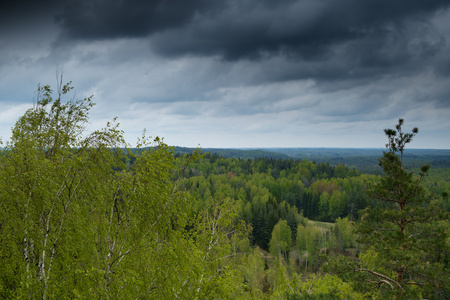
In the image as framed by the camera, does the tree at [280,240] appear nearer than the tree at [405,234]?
No

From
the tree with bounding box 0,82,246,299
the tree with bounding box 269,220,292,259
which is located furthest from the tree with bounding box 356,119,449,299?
the tree with bounding box 269,220,292,259

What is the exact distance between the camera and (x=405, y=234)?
46.7 ft

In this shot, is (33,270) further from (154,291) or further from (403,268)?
(403,268)

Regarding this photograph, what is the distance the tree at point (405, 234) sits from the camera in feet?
42.6

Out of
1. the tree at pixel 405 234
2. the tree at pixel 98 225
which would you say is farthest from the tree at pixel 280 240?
the tree at pixel 98 225

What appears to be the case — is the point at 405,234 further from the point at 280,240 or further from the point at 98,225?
the point at 280,240

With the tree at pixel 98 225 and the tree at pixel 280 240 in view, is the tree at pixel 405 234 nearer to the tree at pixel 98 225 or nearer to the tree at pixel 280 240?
the tree at pixel 98 225

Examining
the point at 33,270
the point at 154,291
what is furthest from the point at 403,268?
the point at 33,270

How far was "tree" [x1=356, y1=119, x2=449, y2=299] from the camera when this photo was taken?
13.0 meters

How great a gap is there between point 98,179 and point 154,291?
12.7 feet

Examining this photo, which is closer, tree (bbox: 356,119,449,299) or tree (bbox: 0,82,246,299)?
tree (bbox: 0,82,246,299)

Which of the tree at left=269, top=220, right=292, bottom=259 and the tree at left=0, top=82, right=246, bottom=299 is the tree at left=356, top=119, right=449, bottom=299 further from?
the tree at left=269, top=220, right=292, bottom=259

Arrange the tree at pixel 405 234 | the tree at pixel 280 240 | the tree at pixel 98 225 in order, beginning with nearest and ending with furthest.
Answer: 1. the tree at pixel 98 225
2. the tree at pixel 405 234
3. the tree at pixel 280 240

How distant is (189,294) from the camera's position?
8117mm
